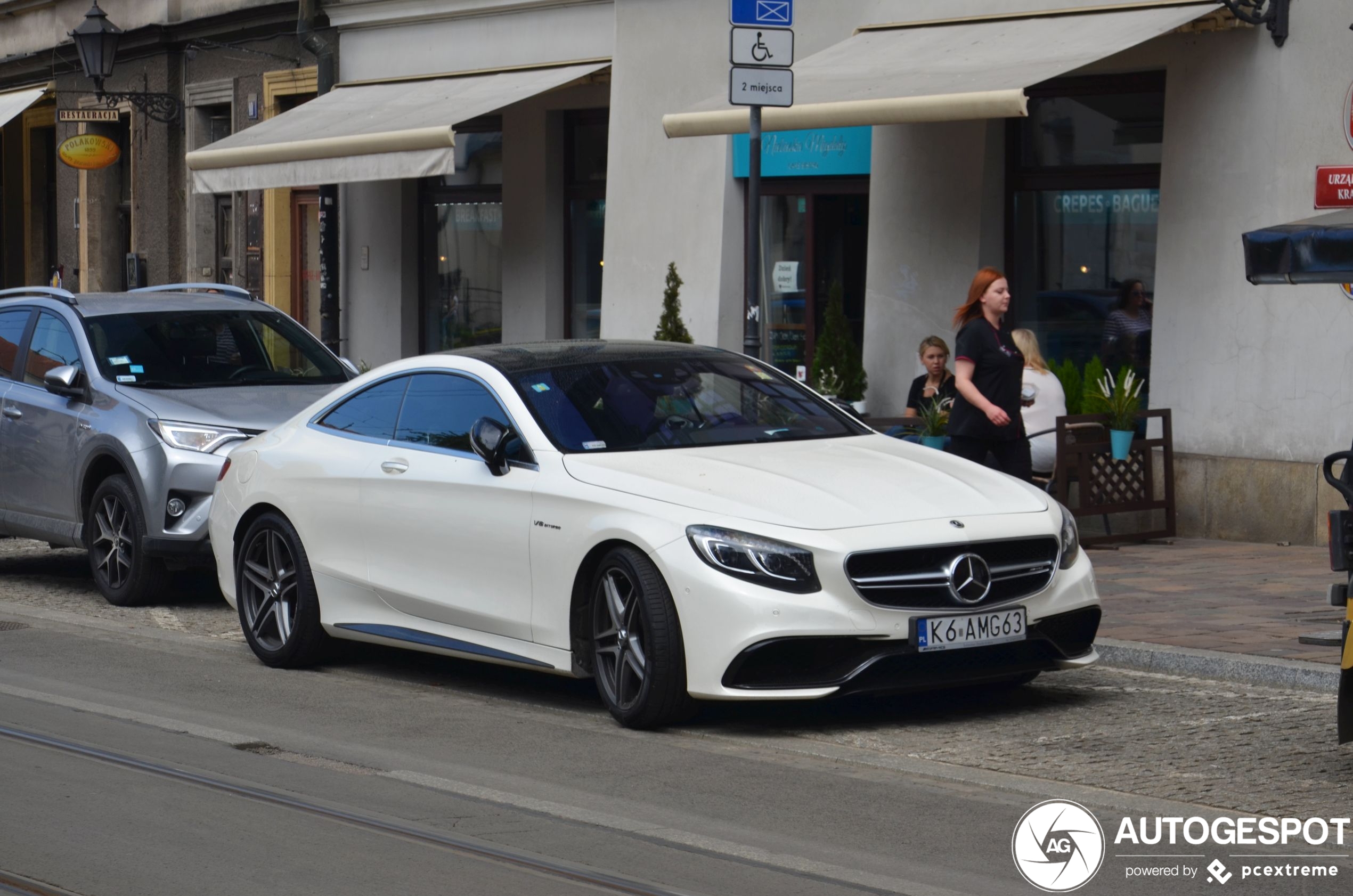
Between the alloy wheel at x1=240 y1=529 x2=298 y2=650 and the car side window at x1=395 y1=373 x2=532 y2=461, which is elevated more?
the car side window at x1=395 y1=373 x2=532 y2=461

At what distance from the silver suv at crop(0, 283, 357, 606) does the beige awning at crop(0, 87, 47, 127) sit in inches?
613

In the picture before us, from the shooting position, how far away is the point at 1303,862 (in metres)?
5.68

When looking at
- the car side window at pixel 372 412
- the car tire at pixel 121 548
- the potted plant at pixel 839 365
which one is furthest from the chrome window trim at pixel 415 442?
the potted plant at pixel 839 365

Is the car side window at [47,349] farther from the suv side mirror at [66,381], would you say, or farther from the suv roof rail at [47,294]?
the suv side mirror at [66,381]

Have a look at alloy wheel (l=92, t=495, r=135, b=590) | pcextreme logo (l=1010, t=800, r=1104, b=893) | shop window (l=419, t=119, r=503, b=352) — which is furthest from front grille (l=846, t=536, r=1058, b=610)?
shop window (l=419, t=119, r=503, b=352)

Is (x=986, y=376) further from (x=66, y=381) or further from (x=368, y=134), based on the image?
(x=368, y=134)

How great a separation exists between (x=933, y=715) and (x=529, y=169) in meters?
13.0

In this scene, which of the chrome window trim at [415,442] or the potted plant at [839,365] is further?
the potted plant at [839,365]

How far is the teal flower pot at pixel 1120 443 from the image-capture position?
519 inches

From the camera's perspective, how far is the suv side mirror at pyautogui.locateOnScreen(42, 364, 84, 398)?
1172 centimetres

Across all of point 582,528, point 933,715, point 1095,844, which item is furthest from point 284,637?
point 1095,844

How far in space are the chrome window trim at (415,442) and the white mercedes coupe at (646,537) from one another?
0.01 meters

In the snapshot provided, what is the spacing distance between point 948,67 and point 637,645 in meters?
7.43

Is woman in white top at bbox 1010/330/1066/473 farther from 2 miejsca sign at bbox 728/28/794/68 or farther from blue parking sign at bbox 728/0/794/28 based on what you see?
blue parking sign at bbox 728/0/794/28
